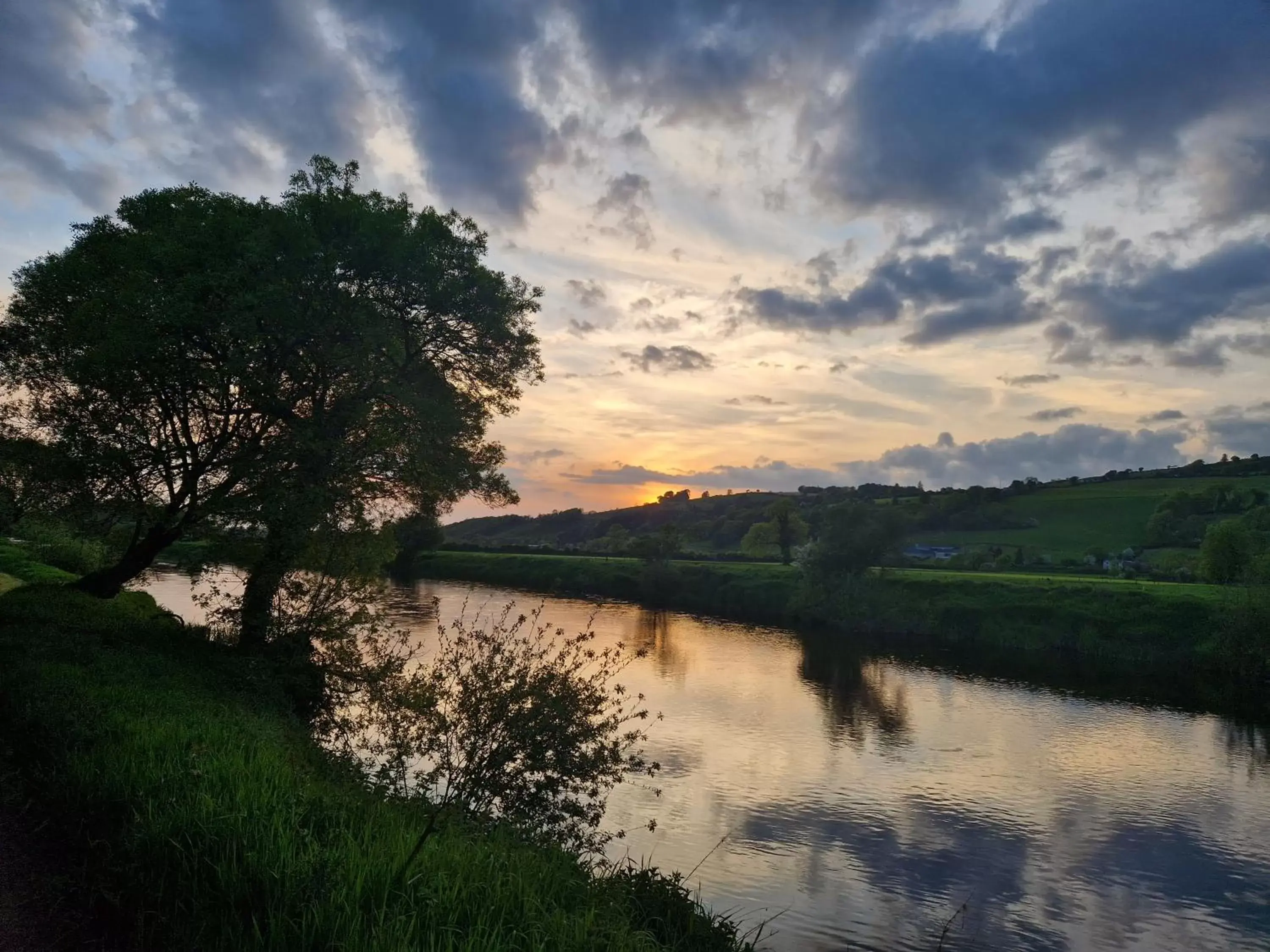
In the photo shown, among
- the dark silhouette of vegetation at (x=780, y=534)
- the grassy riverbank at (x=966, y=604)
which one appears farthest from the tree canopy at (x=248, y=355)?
the dark silhouette of vegetation at (x=780, y=534)

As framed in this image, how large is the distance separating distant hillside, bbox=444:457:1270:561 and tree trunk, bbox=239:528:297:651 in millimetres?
67938

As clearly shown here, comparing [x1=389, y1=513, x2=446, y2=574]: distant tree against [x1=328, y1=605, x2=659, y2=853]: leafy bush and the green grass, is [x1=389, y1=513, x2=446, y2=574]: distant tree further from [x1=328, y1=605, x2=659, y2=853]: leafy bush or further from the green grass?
[x1=328, y1=605, x2=659, y2=853]: leafy bush

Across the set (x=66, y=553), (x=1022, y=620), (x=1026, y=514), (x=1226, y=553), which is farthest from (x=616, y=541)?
(x=66, y=553)

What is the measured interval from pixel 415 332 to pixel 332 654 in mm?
10812

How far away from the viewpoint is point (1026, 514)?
132 m

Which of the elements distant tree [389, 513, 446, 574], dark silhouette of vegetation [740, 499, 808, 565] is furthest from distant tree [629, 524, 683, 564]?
distant tree [389, 513, 446, 574]

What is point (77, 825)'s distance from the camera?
9875 millimetres

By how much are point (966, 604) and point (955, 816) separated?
144ft

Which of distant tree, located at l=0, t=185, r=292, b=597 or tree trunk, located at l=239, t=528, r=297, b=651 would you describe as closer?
distant tree, located at l=0, t=185, r=292, b=597

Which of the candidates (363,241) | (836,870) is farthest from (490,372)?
(836,870)

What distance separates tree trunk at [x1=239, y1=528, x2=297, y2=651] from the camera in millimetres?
23453

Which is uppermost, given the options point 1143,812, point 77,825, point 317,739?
point 77,825

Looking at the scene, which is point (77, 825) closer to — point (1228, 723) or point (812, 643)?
point (1228, 723)

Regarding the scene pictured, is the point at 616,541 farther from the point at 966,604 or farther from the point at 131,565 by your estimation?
the point at 131,565
